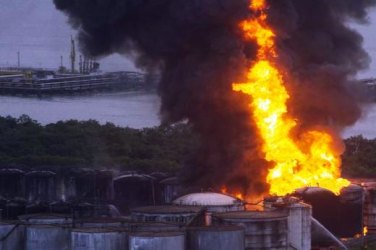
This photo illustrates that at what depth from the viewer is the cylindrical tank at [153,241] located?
98.0 ft

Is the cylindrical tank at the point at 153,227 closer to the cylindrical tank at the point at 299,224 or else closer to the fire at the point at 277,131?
the cylindrical tank at the point at 299,224

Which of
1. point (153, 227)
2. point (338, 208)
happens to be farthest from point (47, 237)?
point (338, 208)

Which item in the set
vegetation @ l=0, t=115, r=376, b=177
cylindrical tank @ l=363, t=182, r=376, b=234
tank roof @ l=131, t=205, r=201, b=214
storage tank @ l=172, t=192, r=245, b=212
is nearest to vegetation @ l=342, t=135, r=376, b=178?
vegetation @ l=0, t=115, r=376, b=177

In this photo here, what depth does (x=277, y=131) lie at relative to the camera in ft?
143

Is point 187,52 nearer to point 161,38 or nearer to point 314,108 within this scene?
point 161,38

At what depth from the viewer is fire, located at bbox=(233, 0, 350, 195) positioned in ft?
141

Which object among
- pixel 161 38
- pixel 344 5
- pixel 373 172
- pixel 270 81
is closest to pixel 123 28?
pixel 161 38

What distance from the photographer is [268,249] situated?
3431 centimetres

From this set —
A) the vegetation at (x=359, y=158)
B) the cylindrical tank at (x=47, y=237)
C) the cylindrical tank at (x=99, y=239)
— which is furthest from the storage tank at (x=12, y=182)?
the vegetation at (x=359, y=158)

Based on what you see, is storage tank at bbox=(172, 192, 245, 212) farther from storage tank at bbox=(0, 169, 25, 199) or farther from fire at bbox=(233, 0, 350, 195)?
storage tank at bbox=(0, 169, 25, 199)

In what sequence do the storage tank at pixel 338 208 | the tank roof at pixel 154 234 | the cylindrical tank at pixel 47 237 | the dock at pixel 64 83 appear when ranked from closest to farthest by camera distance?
the tank roof at pixel 154 234, the cylindrical tank at pixel 47 237, the storage tank at pixel 338 208, the dock at pixel 64 83

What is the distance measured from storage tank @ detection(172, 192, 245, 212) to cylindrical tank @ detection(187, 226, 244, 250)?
5.47m

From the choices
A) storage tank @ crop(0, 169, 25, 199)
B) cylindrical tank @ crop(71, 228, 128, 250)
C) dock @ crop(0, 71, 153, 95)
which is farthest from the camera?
dock @ crop(0, 71, 153, 95)

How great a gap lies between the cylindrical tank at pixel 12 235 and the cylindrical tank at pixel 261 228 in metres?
7.79
